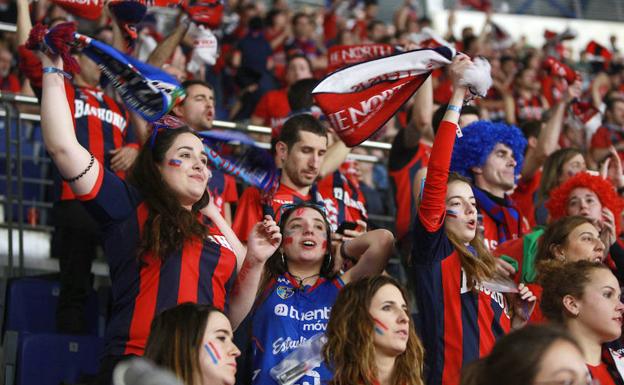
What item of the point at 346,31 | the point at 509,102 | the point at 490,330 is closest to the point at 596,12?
the point at 346,31

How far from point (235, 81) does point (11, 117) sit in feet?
11.4

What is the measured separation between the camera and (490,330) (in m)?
4.74

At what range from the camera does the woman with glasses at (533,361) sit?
2775 millimetres

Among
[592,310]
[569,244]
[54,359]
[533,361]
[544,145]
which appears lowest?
[54,359]

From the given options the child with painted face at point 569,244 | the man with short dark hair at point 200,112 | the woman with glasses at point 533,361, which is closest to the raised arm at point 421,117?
the man with short dark hair at point 200,112

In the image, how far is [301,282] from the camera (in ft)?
16.3

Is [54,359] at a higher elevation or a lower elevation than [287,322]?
lower

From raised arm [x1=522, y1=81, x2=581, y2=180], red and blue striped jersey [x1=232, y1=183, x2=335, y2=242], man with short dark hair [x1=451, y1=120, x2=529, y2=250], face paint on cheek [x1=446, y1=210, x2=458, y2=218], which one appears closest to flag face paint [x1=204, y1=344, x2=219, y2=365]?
face paint on cheek [x1=446, y1=210, x2=458, y2=218]

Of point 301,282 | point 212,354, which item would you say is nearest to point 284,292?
point 301,282

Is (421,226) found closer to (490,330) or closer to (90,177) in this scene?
(490,330)

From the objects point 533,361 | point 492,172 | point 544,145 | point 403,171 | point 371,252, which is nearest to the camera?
point 533,361

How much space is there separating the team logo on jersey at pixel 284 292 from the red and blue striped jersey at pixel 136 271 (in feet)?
1.68

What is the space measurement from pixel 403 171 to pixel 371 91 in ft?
7.01

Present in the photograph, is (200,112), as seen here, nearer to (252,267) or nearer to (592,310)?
(252,267)
